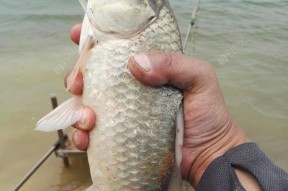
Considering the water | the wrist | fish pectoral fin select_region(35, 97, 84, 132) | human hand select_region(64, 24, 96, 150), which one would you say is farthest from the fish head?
the water

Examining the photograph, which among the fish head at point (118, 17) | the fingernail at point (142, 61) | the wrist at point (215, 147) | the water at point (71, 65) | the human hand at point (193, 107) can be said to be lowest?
the water at point (71, 65)

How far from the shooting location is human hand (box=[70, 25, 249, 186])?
1.91m

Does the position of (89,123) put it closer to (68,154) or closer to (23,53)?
(68,154)

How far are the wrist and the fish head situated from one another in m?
1.05

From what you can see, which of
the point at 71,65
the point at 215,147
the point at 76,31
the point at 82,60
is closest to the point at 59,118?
the point at 82,60

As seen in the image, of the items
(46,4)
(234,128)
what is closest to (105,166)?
(234,128)

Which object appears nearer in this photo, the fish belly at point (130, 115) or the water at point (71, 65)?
the fish belly at point (130, 115)

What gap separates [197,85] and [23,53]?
760 cm

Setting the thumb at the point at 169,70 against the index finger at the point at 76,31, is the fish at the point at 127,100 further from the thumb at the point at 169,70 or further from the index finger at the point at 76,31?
the index finger at the point at 76,31

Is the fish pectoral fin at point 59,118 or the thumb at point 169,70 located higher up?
the thumb at point 169,70

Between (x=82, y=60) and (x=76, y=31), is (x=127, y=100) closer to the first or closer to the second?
(x=82, y=60)

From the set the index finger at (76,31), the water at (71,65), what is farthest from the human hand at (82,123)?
the water at (71,65)

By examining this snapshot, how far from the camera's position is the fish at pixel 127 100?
1842mm

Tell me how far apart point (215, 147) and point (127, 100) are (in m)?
0.97
